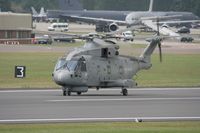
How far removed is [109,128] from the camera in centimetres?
2292

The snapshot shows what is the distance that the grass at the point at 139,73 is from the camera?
4393 cm

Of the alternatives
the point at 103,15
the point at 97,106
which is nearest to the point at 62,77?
the point at 97,106

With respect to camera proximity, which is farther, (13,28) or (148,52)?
(13,28)

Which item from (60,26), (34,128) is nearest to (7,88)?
(34,128)

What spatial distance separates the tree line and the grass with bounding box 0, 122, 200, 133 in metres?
118

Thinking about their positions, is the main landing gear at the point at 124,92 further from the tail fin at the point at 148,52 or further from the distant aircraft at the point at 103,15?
the distant aircraft at the point at 103,15

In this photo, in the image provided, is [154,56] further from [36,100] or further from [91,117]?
[91,117]

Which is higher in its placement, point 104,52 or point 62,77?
point 104,52

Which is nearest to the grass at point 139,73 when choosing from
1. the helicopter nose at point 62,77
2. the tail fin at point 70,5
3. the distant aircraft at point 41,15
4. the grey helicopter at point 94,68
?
the grey helicopter at point 94,68

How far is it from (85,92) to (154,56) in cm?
3142

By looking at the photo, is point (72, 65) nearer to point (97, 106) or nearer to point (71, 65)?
point (71, 65)

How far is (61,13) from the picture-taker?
450ft

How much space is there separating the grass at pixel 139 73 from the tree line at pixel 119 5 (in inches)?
3027

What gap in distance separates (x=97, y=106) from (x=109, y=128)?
6.47 meters
